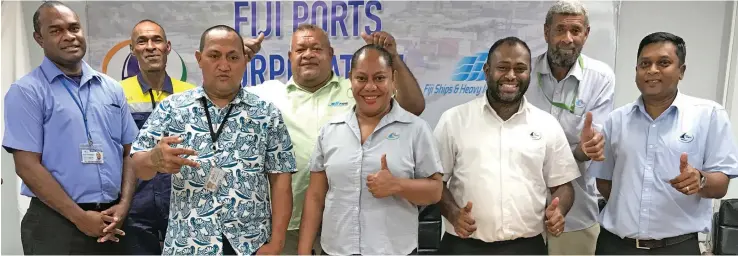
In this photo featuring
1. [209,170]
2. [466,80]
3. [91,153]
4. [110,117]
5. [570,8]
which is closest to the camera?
[209,170]

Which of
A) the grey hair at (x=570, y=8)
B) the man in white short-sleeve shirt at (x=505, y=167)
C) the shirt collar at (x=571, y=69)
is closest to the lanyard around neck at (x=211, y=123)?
the man in white short-sleeve shirt at (x=505, y=167)

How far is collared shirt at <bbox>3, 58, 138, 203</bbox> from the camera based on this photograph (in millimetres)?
2420

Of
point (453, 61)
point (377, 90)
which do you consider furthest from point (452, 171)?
point (453, 61)

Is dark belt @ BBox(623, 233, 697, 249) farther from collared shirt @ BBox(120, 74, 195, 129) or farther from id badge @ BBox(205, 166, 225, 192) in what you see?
collared shirt @ BBox(120, 74, 195, 129)

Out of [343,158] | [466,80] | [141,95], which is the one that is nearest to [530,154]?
[343,158]

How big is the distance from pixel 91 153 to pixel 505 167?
1914 mm

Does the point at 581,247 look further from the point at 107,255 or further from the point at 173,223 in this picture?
the point at 107,255

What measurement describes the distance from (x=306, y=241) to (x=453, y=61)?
2.03 meters

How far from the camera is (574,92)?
116 inches

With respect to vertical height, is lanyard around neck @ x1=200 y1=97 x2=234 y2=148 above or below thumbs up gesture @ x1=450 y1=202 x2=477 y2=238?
above

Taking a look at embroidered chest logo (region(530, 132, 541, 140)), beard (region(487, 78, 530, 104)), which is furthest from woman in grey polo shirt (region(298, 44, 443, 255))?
embroidered chest logo (region(530, 132, 541, 140))

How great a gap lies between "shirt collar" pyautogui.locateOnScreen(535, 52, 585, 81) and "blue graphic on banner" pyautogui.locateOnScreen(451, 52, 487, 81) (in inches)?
34.6

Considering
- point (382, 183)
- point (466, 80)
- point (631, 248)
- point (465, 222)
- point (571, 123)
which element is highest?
point (466, 80)

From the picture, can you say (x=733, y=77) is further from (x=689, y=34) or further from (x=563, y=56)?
(x=563, y=56)
